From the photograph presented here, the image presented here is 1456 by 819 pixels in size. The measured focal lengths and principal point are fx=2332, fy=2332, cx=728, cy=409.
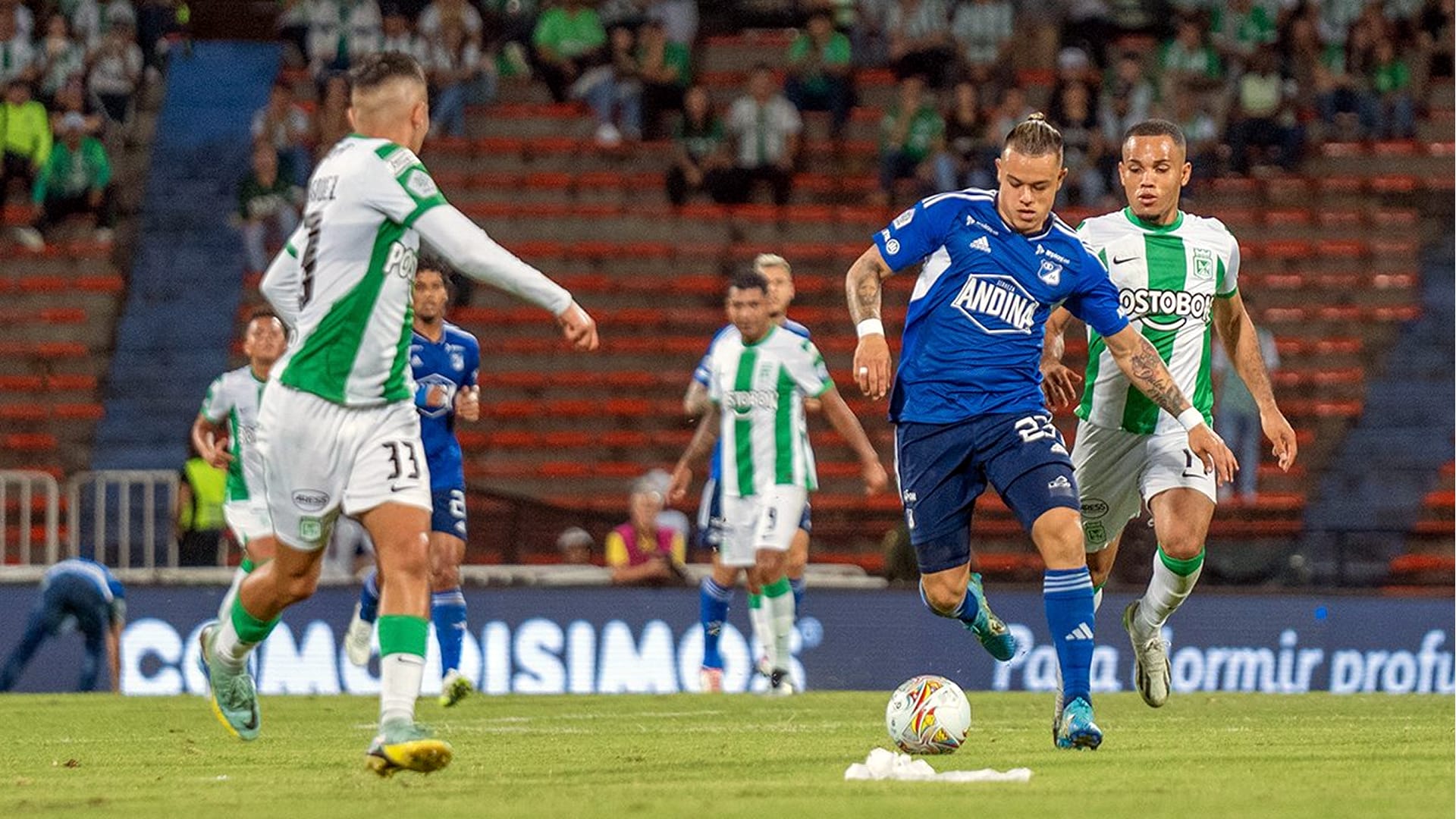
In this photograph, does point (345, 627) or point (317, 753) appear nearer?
point (317, 753)

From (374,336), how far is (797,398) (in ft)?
25.8

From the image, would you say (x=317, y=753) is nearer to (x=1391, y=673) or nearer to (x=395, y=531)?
(x=395, y=531)

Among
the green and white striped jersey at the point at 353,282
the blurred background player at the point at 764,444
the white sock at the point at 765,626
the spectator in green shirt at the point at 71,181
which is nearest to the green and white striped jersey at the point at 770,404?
the blurred background player at the point at 764,444

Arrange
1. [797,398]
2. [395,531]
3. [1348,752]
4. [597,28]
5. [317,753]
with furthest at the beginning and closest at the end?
[597,28], [797,398], [317,753], [1348,752], [395,531]

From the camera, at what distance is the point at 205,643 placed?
1039cm

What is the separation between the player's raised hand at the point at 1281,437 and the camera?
34.8ft

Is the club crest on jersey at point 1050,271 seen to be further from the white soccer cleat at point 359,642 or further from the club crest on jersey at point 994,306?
the white soccer cleat at point 359,642

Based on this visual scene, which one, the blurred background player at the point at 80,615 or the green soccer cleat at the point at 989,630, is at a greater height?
the green soccer cleat at the point at 989,630

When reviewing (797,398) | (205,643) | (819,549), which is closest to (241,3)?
(819,549)

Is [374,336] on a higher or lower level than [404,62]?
lower

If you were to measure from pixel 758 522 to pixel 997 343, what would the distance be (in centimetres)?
589

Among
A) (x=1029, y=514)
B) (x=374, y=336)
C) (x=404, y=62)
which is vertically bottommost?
(x=1029, y=514)

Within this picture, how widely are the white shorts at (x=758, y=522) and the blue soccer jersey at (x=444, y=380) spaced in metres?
2.50

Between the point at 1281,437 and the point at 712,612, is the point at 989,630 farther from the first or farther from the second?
the point at 712,612
